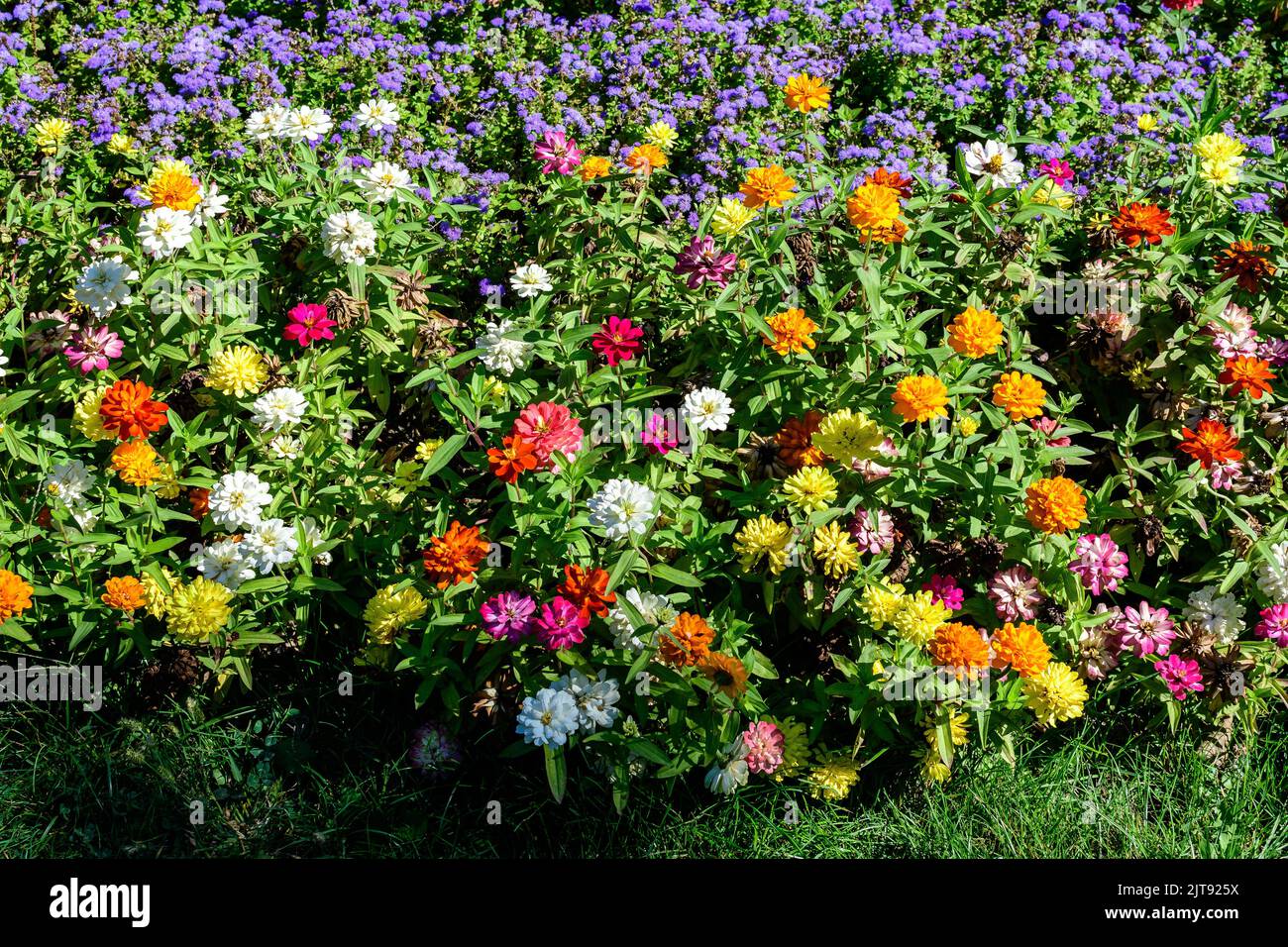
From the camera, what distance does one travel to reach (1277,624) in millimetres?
2818

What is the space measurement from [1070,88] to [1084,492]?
242cm

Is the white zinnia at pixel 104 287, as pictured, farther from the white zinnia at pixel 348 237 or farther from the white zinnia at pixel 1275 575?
the white zinnia at pixel 1275 575

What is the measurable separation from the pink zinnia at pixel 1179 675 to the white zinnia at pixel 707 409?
3.93 ft

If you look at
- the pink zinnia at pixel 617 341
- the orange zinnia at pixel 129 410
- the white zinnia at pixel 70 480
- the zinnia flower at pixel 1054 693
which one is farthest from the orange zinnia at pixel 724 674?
the white zinnia at pixel 70 480

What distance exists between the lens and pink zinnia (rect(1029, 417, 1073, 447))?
9.62 feet

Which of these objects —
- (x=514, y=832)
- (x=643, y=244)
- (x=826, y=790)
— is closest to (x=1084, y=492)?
(x=826, y=790)

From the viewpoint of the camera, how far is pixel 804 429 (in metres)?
2.88

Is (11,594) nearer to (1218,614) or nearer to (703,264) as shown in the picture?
(703,264)

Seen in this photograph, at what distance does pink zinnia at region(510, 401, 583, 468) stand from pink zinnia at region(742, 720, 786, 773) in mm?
774

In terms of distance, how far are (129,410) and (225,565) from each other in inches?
17.0

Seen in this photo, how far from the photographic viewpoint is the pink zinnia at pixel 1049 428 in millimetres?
2934

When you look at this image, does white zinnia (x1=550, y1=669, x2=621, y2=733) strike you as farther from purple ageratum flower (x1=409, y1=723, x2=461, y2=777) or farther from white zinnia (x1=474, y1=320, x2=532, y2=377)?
white zinnia (x1=474, y1=320, x2=532, y2=377)

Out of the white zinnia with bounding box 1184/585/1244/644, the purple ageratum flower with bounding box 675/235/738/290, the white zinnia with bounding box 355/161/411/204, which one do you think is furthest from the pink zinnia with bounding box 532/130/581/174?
the white zinnia with bounding box 1184/585/1244/644

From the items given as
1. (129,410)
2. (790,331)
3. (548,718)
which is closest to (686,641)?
(548,718)
